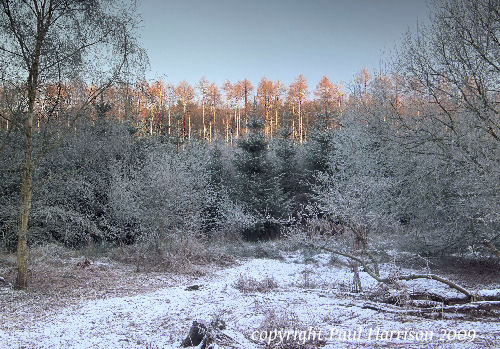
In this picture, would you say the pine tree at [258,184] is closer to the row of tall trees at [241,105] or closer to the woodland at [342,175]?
the woodland at [342,175]

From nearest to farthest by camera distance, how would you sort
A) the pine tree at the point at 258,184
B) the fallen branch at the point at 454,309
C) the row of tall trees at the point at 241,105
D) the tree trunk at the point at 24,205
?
the fallen branch at the point at 454,309 → the tree trunk at the point at 24,205 → the pine tree at the point at 258,184 → the row of tall trees at the point at 241,105

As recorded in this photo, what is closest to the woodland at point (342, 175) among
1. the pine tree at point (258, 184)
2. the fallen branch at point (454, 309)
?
the fallen branch at point (454, 309)

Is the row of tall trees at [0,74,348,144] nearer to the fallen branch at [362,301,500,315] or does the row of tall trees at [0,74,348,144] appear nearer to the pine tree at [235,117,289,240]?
the pine tree at [235,117,289,240]

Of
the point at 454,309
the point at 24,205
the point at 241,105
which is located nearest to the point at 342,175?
the point at 454,309

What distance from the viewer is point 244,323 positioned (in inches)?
184

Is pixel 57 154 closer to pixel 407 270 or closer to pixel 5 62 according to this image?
pixel 5 62

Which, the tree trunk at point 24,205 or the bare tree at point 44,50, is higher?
the bare tree at point 44,50

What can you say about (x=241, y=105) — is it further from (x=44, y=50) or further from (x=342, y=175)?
(x=44, y=50)

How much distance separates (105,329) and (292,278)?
5.23 meters

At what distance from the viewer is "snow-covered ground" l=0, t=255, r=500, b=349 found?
11.8 feet

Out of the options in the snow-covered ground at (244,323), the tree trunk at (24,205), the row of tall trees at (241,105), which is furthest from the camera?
the row of tall trees at (241,105)

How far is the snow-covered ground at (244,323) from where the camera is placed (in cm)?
359

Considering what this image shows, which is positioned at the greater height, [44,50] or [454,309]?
[44,50]

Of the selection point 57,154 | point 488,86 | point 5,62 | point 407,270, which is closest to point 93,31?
point 5,62
